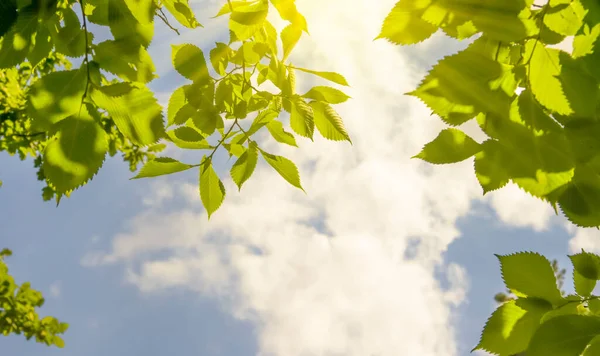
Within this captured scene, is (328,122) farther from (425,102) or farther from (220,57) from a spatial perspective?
(425,102)

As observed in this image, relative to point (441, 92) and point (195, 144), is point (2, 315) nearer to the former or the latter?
point (195, 144)

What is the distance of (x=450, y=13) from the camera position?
1.05m

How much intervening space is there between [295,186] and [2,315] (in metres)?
7.17

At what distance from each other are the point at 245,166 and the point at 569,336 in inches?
48.7

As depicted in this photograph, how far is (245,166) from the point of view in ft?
6.14

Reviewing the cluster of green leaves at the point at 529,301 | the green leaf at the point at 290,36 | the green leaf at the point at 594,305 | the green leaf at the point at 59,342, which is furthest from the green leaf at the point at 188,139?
the green leaf at the point at 59,342

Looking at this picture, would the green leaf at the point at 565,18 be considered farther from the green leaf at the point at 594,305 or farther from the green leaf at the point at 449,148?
the green leaf at the point at 594,305

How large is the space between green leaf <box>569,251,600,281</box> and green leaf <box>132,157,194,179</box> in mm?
1369

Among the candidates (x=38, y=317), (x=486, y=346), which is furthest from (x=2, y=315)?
(x=486, y=346)

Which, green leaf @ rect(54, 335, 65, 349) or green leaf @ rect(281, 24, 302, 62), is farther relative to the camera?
green leaf @ rect(54, 335, 65, 349)

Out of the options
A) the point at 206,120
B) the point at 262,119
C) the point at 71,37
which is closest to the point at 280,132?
the point at 262,119

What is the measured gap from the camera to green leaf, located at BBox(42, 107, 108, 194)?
1.28 m

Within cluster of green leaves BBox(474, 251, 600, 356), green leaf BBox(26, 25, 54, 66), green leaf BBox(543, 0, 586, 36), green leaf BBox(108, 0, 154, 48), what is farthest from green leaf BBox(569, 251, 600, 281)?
green leaf BBox(26, 25, 54, 66)

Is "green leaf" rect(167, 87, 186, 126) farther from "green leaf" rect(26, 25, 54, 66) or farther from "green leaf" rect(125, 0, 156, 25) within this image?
"green leaf" rect(26, 25, 54, 66)
